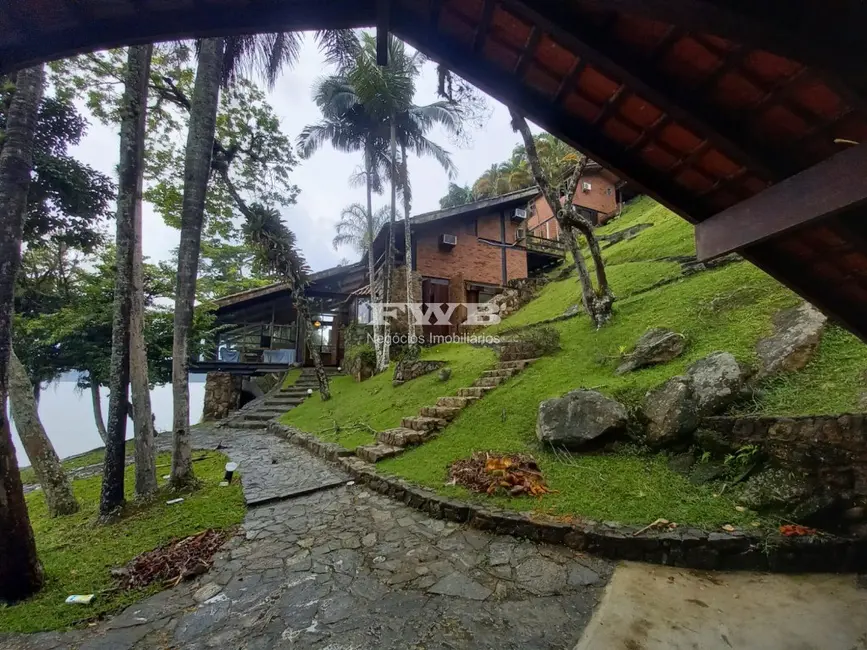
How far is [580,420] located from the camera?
15.2ft

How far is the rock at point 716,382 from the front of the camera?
13.3 ft

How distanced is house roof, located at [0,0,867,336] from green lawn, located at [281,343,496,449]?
634 cm

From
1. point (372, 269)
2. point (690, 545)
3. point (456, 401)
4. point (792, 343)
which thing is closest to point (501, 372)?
point (456, 401)

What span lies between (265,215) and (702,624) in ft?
39.7

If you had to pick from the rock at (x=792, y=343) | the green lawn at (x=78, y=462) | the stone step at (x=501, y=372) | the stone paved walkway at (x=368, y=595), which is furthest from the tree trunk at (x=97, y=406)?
the rock at (x=792, y=343)

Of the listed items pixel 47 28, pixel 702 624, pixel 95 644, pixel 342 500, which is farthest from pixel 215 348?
pixel 702 624

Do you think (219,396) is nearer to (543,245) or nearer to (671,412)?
(671,412)

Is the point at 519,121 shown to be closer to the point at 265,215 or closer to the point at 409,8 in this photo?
the point at 409,8

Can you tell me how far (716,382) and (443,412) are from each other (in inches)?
164

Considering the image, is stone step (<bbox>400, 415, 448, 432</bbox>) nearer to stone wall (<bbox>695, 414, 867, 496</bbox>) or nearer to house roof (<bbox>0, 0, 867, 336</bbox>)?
stone wall (<bbox>695, 414, 867, 496</bbox>)

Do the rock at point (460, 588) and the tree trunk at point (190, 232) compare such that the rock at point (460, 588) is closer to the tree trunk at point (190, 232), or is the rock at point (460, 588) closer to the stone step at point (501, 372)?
the tree trunk at point (190, 232)

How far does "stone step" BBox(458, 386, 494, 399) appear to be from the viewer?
279 inches

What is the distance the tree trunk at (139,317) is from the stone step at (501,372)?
600cm

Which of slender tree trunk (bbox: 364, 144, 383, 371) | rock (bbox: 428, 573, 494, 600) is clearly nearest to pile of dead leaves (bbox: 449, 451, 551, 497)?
rock (bbox: 428, 573, 494, 600)
